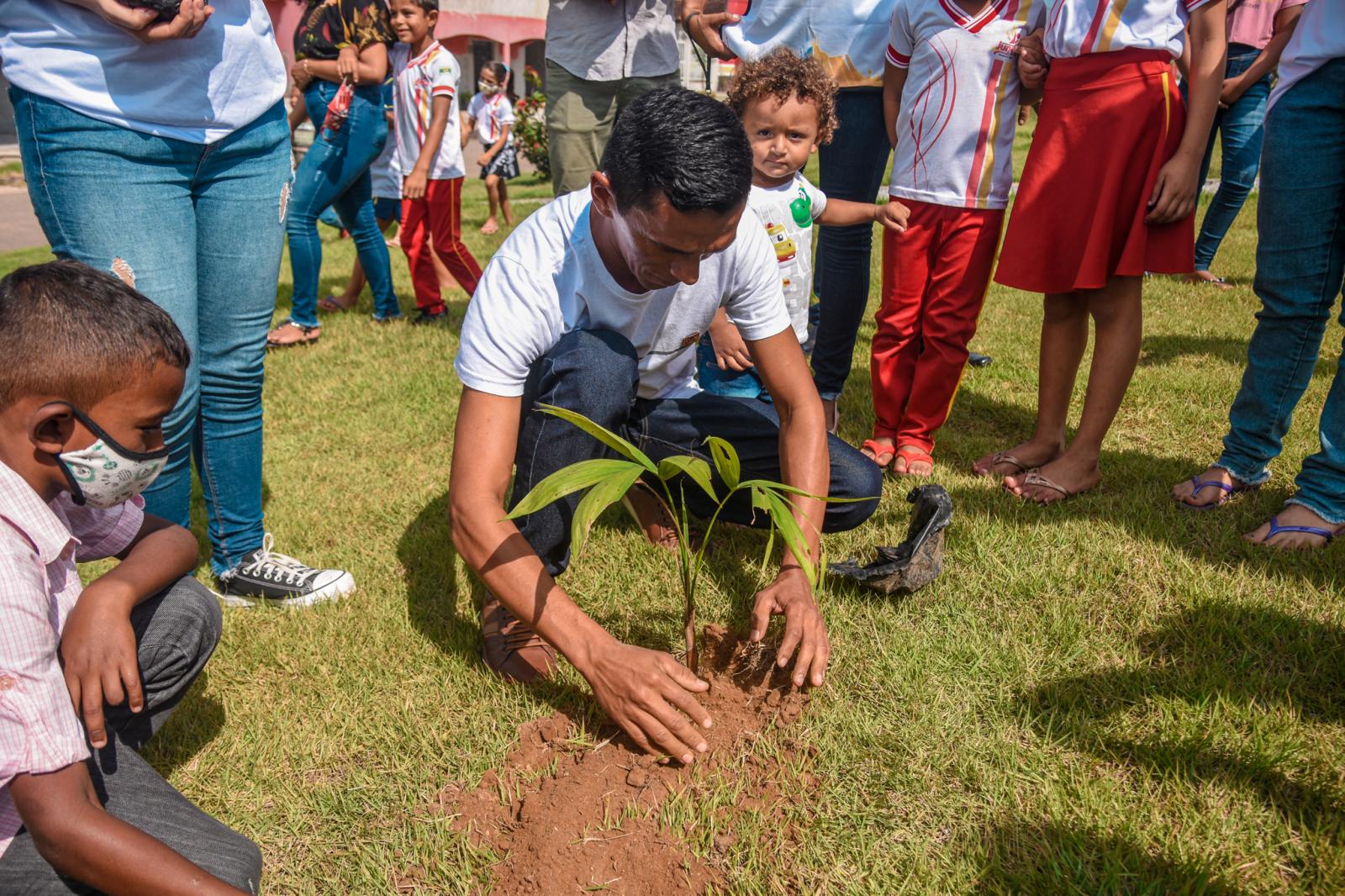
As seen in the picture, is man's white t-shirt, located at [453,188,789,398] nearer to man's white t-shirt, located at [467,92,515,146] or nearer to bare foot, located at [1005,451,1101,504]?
bare foot, located at [1005,451,1101,504]

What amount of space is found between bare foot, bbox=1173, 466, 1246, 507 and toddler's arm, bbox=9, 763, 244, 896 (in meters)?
3.01

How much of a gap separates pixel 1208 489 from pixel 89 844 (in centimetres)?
320

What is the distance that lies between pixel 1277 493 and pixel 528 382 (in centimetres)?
258

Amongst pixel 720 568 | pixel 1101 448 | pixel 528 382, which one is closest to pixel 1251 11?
pixel 1101 448

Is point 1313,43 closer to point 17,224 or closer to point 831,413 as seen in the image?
point 831,413

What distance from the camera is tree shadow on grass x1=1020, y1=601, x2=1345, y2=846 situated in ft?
6.22

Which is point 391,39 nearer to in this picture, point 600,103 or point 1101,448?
point 600,103

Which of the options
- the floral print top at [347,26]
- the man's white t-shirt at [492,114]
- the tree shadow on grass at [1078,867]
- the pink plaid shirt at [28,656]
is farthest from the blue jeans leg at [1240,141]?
the man's white t-shirt at [492,114]

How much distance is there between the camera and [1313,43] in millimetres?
2656

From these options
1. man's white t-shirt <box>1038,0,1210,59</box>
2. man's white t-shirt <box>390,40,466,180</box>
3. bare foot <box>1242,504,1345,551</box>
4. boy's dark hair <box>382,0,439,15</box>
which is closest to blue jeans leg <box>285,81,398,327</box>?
man's white t-shirt <box>390,40,466,180</box>

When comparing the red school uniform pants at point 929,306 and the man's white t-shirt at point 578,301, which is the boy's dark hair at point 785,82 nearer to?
the red school uniform pants at point 929,306

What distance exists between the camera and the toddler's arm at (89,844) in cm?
139

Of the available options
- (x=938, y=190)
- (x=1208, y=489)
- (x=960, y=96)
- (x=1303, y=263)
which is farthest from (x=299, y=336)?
(x=1303, y=263)

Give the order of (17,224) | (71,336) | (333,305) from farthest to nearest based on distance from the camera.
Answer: (17,224) → (333,305) → (71,336)
